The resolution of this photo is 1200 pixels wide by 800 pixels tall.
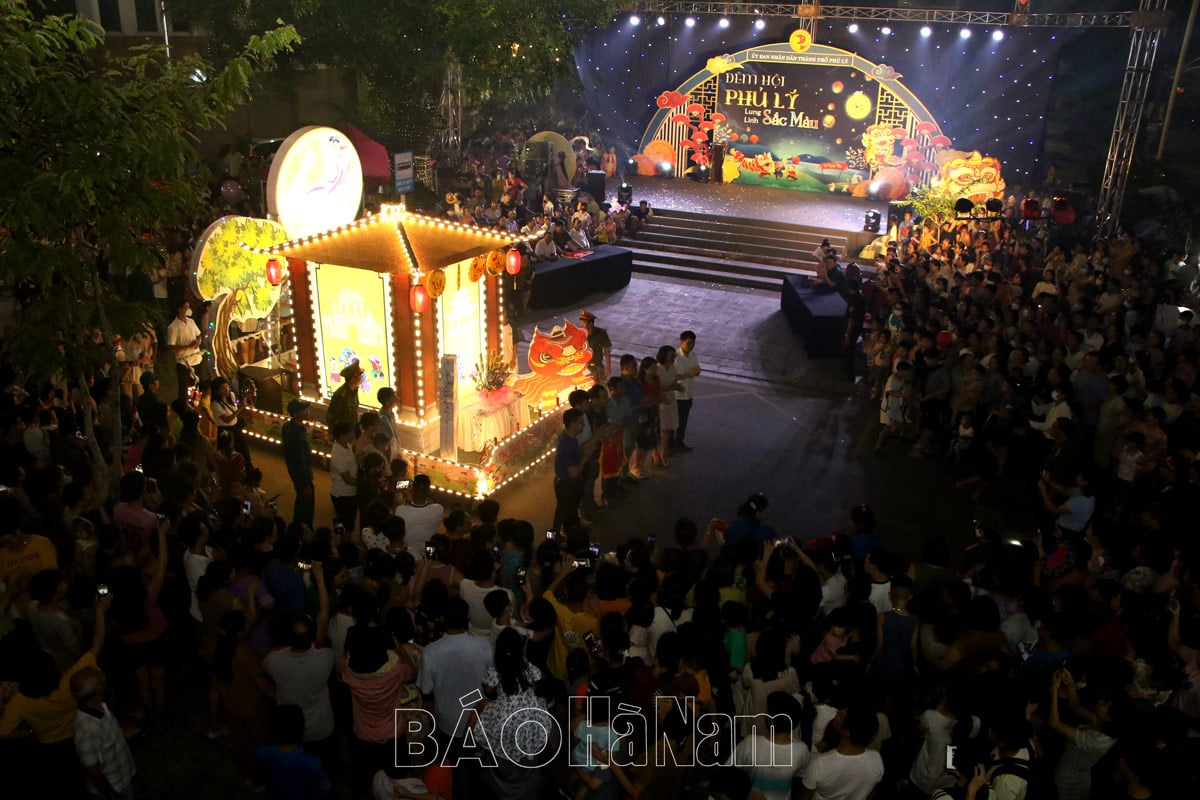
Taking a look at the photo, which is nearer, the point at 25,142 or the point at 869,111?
the point at 25,142

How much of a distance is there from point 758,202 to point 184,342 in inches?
669

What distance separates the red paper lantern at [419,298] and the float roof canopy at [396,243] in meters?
0.27

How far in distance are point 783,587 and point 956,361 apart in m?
6.10

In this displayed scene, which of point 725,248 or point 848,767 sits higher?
point 848,767

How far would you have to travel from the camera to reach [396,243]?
984cm

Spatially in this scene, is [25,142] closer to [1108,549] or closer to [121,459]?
[121,459]

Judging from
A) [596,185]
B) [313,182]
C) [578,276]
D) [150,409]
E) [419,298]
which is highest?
[313,182]

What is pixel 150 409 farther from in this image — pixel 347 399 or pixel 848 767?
pixel 848 767

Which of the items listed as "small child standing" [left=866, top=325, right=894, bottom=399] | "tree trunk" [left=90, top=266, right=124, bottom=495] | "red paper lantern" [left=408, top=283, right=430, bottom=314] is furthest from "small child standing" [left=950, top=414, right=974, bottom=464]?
"tree trunk" [left=90, top=266, right=124, bottom=495]

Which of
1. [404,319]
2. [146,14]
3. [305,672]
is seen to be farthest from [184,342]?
[146,14]

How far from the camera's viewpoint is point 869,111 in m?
24.8

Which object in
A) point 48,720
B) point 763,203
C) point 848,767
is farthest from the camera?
point 763,203

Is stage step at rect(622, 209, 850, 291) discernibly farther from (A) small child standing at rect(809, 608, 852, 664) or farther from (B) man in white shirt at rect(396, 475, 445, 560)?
(A) small child standing at rect(809, 608, 852, 664)

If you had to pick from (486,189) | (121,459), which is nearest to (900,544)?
(121,459)
